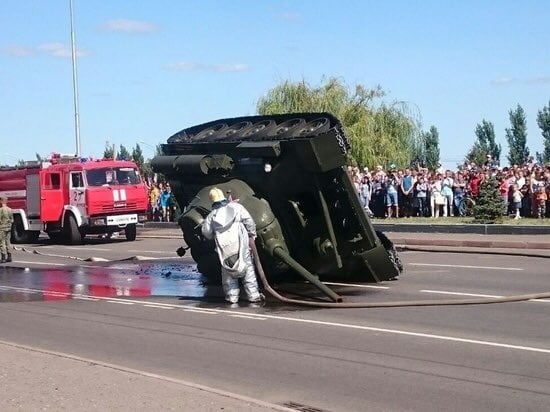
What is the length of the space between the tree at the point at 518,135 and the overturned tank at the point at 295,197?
186 ft

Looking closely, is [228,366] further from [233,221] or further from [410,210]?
Answer: [410,210]

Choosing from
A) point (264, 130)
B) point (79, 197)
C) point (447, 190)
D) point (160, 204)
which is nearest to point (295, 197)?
point (264, 130)

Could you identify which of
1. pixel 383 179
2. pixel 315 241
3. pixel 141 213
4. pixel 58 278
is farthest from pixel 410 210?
pixel 315 241

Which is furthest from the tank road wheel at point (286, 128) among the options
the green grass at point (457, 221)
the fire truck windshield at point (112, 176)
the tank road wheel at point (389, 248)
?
the fire truck windshield at point (112, 176)

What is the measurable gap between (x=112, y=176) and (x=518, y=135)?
45.6 metres

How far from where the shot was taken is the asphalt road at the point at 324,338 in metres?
7.94

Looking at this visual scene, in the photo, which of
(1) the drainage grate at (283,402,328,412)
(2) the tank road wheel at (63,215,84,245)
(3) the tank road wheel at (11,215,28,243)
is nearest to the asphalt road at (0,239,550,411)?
(1) the drainage grate at (283,402,328,412)

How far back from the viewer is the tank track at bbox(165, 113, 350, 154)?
13.8m

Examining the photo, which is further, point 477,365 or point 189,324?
point 189,324

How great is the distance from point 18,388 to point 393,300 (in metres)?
6.69

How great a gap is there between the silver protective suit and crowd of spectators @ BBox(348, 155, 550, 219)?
45.8 ft

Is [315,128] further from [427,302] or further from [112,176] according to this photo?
[112,176]

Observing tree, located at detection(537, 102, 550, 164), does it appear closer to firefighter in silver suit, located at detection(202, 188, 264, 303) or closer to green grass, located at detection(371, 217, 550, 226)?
green grass, located at detection(371, 217, 550, 226)

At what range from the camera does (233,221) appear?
1352cm
